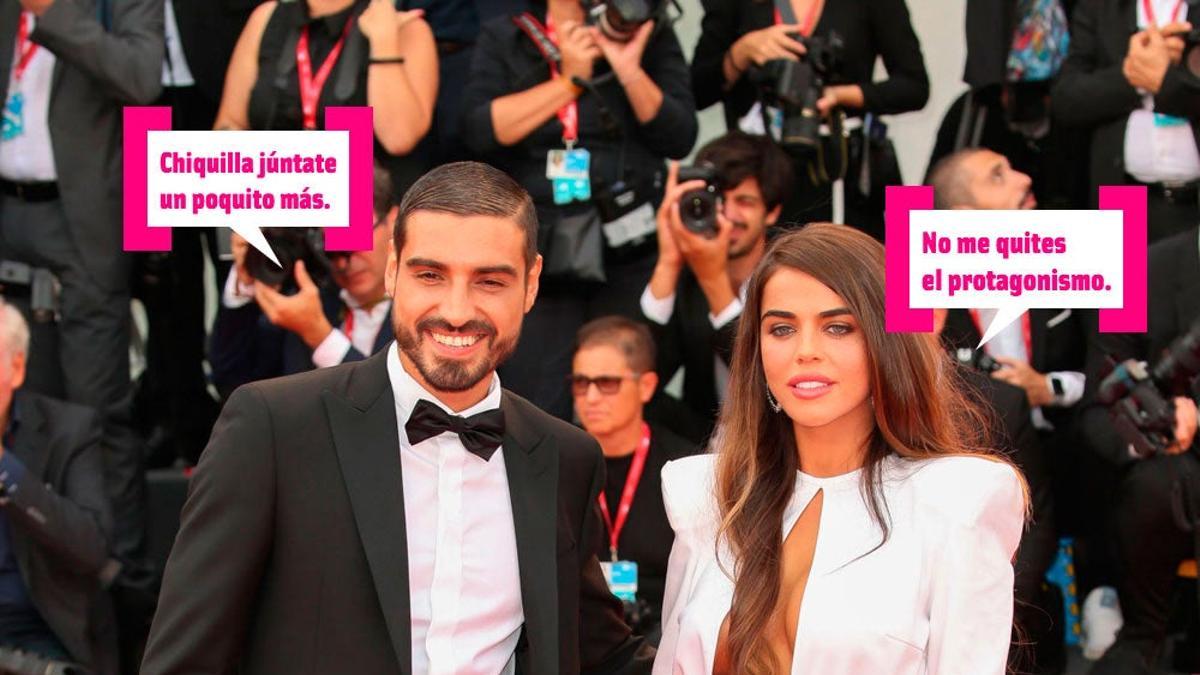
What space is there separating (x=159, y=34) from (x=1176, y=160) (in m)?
3.05

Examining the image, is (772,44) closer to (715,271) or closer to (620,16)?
(620,16)

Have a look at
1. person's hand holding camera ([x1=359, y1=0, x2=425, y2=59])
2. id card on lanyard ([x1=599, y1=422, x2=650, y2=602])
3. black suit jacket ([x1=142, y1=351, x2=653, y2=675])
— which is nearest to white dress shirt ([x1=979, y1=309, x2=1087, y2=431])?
id card on lanyard ([x1=599, y1=422, x2=650, y2=602])

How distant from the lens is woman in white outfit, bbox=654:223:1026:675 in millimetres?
3115

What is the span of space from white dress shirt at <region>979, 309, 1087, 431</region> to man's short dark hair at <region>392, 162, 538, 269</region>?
2707 mm

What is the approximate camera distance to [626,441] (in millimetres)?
5426

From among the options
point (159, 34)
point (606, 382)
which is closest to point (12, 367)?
point (159, 34)

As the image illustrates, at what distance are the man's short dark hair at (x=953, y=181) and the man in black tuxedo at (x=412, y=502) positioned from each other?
2.63m

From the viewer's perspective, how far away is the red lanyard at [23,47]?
5625mm

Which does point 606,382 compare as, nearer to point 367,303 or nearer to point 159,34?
point 367,303

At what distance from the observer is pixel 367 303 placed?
532 cm

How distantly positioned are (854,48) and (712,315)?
109 cm

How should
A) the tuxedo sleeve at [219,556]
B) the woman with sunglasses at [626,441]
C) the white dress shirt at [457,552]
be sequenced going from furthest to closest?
the woman with sunglasses at [626,441], the white dress shirt at [457,552], the tuxedo sleeve at [219,556]

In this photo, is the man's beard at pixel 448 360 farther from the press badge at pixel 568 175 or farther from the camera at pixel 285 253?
Answer: the press badge at pixel 568 175

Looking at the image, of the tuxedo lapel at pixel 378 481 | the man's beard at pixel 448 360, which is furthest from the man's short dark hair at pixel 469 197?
the tuxedo lapel at pixel 378 481
